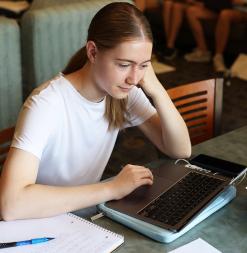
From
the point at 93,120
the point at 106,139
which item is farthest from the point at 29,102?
the point at 106,139

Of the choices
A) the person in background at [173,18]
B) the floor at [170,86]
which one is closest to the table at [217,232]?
the floor at [170,86]

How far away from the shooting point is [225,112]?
3629 mm

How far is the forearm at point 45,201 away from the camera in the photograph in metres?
1.08

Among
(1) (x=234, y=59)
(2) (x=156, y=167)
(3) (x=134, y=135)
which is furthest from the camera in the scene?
(1) (x=234, y=59)

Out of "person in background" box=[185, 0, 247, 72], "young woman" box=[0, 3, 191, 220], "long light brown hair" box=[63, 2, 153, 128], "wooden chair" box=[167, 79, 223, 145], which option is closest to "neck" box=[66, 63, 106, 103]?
"young woman" box=[0, 3, 191, 220]

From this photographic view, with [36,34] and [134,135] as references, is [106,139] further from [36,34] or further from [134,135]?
[134,135]

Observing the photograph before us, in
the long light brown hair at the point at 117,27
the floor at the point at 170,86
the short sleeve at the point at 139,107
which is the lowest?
the floor at the point at 170,86

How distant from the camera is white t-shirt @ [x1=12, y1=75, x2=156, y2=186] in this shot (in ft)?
3.98

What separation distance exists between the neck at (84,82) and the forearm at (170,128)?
0.21 metres

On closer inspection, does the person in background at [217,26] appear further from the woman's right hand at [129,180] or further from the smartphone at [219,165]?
the woman's right hand at [129,180]

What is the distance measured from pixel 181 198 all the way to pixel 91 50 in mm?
473

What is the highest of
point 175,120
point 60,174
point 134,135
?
point 175,120

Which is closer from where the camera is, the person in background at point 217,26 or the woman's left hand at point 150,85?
the woman's left hand at point 150,85

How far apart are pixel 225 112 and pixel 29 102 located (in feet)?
8.52
